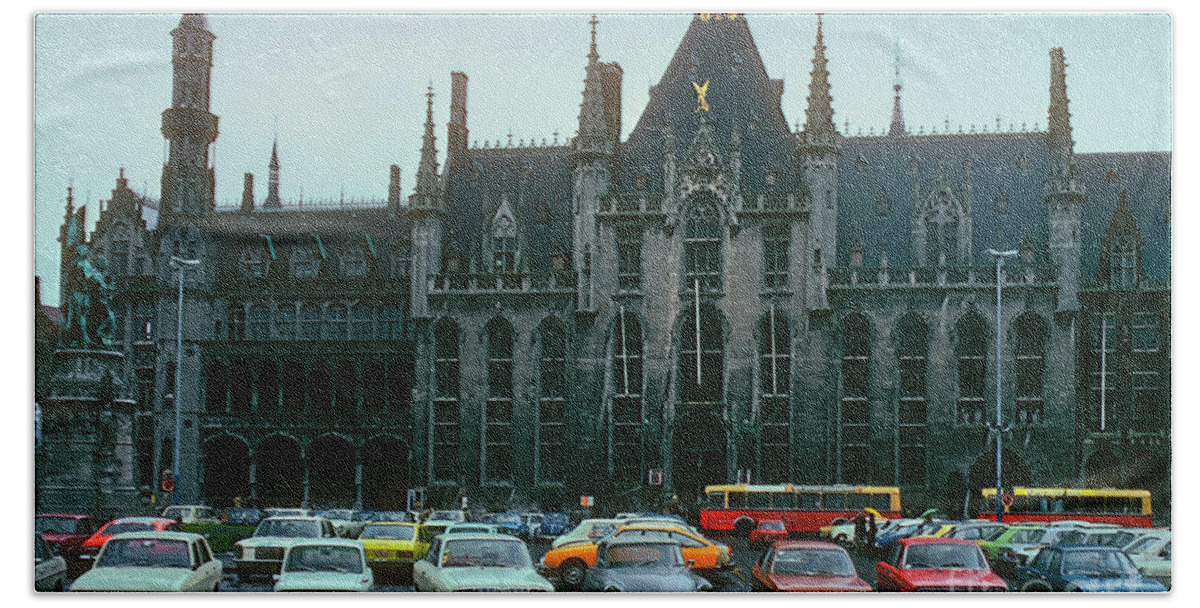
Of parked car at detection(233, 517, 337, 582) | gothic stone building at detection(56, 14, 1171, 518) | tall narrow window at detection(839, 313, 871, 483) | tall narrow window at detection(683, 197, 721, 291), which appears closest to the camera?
parked car at detection(233, 517, 337, 582)

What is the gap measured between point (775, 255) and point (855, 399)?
11.3 feet

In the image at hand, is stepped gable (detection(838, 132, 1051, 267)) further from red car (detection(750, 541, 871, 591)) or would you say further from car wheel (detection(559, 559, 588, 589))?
car wheel (detection(559, 559, 588, 589))

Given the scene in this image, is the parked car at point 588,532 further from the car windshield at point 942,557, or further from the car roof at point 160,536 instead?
the car roof at point 160,536

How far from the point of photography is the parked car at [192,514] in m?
22.2

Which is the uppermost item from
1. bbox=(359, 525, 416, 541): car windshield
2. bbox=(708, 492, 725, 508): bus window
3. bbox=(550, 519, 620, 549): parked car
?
bbox=(708, 492, 725, 508): bus window

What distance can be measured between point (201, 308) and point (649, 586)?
11115mm

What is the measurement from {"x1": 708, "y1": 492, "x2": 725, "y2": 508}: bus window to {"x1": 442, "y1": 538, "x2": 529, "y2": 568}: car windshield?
6.53m

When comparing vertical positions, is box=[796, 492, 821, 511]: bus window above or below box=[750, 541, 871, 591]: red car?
above

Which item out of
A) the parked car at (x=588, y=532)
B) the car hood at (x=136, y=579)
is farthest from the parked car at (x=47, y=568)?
the parked car at (x=588, y=532)

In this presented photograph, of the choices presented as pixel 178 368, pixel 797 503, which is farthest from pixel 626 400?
pixel 178 368

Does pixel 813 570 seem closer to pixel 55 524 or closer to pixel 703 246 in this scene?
pixel 703 246

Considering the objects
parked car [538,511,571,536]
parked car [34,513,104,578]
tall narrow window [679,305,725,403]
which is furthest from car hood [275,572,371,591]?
tall narrow window [679,305,725,403]

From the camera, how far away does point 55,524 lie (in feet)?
68.2

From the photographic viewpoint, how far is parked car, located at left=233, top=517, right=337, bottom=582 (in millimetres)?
19688
